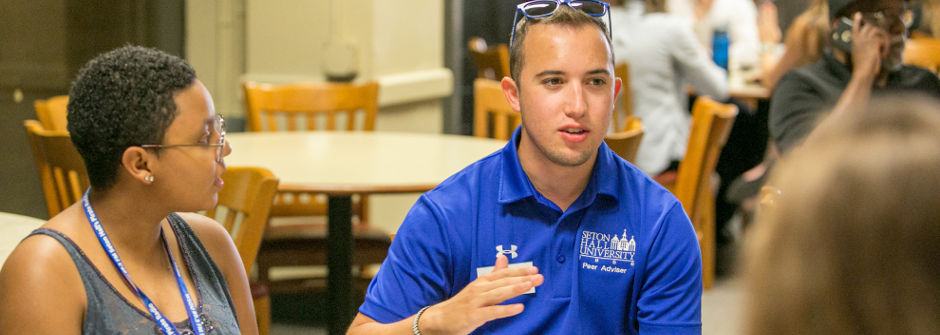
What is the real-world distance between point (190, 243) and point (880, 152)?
114 cm

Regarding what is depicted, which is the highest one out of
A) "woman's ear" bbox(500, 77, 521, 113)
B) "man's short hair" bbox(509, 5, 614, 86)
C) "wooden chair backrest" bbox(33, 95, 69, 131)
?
"man's short hair" bbox(509, 5, 614, 86)

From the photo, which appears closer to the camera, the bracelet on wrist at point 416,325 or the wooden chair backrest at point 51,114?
the bracelet on wrist at point 416,325

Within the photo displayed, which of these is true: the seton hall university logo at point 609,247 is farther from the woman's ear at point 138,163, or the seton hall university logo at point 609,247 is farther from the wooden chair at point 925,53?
the wooden chair at point 925,53

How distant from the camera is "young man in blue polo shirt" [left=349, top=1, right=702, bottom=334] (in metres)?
1.48

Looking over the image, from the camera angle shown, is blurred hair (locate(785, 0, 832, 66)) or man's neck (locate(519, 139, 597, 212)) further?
blurred hair (locate(785, 0, 832, 66))

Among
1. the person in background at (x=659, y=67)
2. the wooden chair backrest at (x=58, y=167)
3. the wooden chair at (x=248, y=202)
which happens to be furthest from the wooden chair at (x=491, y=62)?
the wooden chair at (x=248, y=202)

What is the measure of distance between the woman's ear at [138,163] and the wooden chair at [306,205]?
1.83 meters

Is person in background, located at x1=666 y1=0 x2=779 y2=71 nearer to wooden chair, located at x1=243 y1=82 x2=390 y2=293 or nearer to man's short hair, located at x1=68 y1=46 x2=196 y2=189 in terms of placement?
wooden chair, located at x1=243 y1=82 x2=390 y2=293

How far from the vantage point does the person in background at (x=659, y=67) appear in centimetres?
429

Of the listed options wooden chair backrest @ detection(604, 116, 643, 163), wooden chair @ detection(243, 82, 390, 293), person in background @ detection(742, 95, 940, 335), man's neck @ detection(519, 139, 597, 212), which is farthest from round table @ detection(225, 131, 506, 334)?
person in background @ detection(742, 95, 940, 335)

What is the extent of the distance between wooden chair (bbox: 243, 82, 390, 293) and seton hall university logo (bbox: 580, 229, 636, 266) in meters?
1.82

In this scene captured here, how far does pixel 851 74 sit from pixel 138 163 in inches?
88.1

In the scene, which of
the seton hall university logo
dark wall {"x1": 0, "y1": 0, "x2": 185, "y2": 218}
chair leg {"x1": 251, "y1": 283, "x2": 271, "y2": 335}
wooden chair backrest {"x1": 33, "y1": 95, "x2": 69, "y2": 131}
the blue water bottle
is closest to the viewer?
the seton hall university logo

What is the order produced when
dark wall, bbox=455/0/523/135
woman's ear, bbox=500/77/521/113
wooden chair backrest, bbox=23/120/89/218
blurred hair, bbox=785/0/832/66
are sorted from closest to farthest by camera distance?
woman's ear, bbox=500/77/521/113, wooden chair backrest, bbox=23/120/89/218, blurred hair, bbox=785/0/832/66, dark wall, bbox=455/0/523/135
